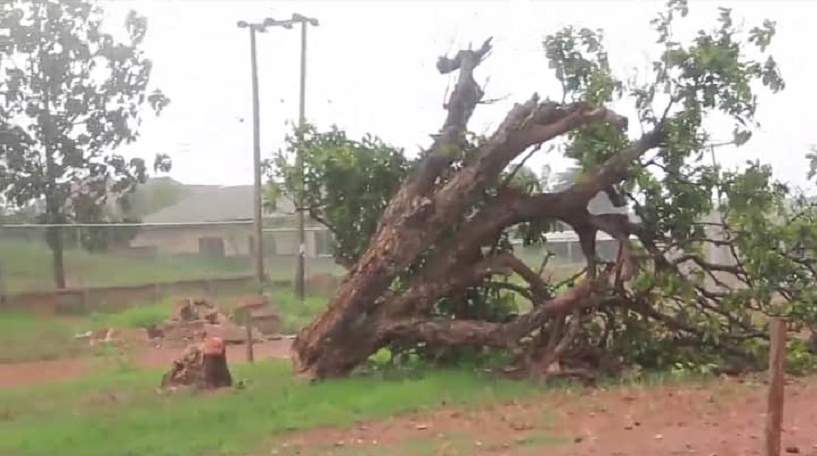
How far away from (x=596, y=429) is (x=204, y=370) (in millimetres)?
4732

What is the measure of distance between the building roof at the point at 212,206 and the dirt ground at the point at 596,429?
3471 centimetres

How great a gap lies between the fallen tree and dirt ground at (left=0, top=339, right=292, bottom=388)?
15.6 feet

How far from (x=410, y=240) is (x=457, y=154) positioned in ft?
3.91

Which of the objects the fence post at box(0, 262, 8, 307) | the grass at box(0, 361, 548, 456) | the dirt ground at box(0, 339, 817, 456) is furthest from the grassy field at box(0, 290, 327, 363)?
the dirt ground at box(0, 339, 817, 456)

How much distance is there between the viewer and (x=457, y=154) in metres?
14.0

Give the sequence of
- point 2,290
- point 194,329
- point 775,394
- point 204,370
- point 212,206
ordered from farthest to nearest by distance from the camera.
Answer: point 212,206 → point 2,290 → point 194,329 → point 204,370 → point 775,394

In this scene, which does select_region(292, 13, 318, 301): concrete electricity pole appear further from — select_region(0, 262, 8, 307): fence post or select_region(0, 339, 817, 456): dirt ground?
select_region(0, 339, 817, 456): dirt ground

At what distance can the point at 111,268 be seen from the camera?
27.7 m

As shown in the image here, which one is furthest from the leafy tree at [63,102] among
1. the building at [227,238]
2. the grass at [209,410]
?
the grass at [209,410]

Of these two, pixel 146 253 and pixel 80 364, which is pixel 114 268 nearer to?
pixel 146 253

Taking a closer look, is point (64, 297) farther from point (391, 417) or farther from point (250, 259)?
point (391, 417)

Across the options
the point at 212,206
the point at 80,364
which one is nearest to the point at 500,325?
the point at 80,364

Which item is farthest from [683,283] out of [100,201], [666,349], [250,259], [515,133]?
[100,201]

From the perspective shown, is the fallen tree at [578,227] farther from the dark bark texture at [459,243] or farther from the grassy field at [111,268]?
the grassy field at [111,268]
